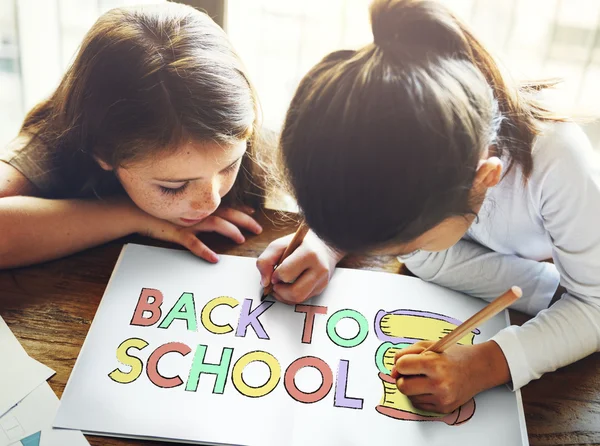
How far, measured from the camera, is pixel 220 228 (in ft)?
2.62

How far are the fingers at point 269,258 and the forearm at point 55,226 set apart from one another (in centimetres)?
16

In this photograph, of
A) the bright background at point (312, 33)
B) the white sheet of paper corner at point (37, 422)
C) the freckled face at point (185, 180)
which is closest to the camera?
the white sheet of paper corner at point (37, 422)

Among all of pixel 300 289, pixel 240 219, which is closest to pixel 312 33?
pixel 240 219

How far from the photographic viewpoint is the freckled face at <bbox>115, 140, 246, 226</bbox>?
70 cm

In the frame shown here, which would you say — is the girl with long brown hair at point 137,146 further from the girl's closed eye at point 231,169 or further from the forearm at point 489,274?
the forearm at point 489,274

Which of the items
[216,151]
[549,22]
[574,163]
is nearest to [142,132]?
[216,151]

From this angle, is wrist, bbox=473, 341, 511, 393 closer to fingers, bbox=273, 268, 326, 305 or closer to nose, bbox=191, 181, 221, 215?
fingers, bbox=273, 268, 326, 305

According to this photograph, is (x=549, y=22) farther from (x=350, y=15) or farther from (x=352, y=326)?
(x=352, y=326)

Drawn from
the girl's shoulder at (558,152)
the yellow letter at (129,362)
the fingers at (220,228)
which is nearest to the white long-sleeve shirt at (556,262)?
the girl's shoulder at (558,152)

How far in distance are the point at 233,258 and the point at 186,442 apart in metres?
0.23

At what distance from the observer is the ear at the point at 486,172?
22.2 inches

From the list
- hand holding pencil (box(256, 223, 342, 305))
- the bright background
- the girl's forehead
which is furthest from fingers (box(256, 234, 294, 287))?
the bright background

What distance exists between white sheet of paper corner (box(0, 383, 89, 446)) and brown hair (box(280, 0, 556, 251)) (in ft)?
0.95

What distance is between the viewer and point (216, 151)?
0.71m
